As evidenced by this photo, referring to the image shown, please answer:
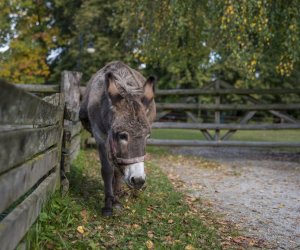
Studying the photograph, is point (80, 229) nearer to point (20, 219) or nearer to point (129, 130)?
point (129, 130)

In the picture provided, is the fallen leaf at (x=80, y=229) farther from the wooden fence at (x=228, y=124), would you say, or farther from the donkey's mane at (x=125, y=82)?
the wooden fence at (x=228, y=124)

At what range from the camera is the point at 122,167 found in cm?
431

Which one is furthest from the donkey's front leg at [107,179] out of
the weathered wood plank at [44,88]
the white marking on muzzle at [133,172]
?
the weathered wood plank at [44,88]

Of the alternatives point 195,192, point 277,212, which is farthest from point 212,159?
point 277,212

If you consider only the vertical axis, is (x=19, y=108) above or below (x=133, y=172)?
above

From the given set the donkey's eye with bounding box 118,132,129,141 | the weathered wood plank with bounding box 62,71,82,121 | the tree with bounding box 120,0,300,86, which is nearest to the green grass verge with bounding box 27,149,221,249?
the donkey's eye with bounding box 118,132,129,141

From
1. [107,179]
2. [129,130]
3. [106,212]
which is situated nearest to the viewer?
[129,130]

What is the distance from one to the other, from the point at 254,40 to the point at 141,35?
322 cm

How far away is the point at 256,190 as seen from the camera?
290 inches

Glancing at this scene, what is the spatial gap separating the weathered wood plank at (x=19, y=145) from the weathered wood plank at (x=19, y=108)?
0.08 m

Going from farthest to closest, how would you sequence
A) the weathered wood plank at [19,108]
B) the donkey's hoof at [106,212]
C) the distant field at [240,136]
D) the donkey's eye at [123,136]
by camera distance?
the distant field at [240,136], the donkey's hoof at [106,212], the donkey's eye at [123,136], the weathered wood plank at [19,108]

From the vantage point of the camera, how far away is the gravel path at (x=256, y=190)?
5000mm

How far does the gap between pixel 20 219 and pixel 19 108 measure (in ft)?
2.49

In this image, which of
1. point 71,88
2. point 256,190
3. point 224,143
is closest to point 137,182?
point 256,190
